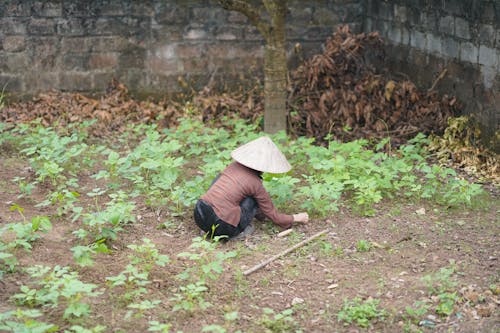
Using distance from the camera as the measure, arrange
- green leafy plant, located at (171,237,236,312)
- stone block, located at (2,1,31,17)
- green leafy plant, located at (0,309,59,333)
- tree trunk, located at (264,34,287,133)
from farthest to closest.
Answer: stone block, located at (2,1,31,17)
tree trunk, located at (264,34,287,133)
green leafy plant, located at (171,237,236,312)
green leafy plant, located at (0,309,59,333)

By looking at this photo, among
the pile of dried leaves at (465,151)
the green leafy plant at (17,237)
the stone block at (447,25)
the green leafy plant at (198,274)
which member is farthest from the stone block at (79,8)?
the green leafy plant at (198,274)

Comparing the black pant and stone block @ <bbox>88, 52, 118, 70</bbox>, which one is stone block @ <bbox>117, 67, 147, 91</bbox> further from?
the black pant

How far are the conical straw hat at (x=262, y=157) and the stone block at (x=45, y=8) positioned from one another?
5.08m

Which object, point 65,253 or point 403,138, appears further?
point 403,138

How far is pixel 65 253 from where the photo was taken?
5.54m

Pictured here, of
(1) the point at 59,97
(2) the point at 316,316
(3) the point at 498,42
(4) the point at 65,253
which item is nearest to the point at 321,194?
(2) the point at 316,316

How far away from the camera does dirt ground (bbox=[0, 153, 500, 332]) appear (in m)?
4.71

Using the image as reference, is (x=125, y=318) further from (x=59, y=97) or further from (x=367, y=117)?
(x=59, y=97)

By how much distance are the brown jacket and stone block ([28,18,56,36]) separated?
16.6 feet

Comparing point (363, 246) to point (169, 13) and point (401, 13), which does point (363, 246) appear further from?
point (169, 13)

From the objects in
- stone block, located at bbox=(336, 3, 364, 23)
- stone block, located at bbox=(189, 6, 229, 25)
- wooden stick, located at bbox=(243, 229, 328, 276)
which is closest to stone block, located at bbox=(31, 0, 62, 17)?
stone block, located at bbox=(189, 6, 229, 25)

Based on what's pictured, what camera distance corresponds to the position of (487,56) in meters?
7.79

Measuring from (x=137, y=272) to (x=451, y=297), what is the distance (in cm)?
223

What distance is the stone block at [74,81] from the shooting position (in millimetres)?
10117
